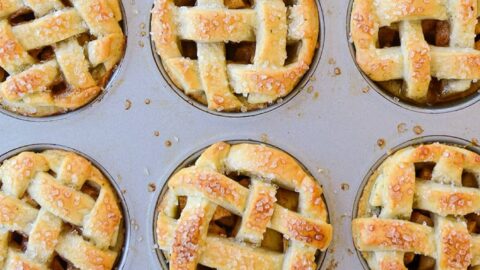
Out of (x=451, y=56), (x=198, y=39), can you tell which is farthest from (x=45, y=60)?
(x=451, y=56)

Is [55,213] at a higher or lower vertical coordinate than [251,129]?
lower

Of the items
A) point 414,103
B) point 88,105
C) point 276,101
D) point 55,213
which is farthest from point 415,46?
point 55,213

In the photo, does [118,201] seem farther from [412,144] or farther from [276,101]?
[412,144]

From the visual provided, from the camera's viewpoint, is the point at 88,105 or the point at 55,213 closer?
the point at 55,213

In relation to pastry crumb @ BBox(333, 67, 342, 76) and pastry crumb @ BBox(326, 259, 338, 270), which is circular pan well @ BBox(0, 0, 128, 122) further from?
pastry crumb @ BBox(326, 259, 338, 270)

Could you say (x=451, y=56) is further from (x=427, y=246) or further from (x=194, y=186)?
(x=194, y=186)

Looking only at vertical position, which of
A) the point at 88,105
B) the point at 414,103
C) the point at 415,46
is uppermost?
the point at 415,46

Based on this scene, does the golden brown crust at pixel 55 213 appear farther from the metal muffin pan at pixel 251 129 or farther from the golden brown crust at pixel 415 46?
the golden brown crust at pixel 415 46
